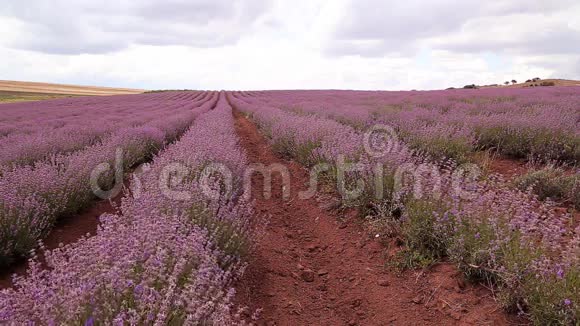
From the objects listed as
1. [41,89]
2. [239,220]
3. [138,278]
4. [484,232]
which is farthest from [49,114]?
[41,89]

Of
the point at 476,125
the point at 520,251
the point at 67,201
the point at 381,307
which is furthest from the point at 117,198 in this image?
the point at 476,125

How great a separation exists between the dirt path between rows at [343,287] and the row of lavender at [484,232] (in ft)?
0.71

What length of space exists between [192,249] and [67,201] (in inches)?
125

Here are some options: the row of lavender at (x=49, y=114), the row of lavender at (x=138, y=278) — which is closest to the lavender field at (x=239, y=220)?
the row of lavender at (x=138, y=278)

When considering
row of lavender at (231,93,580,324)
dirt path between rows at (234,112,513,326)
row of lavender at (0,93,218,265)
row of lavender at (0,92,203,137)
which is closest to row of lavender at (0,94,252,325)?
dirt path between rows at (234,112,513,326)

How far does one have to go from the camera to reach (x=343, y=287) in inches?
138

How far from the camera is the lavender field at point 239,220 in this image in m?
1.98

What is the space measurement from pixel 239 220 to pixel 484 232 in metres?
2.04

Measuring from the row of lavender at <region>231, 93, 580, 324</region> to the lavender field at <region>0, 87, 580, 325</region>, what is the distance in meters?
0.01

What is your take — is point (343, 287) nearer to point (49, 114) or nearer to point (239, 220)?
point (239, 220)

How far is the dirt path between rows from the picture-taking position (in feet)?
9.46

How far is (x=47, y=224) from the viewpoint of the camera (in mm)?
4242

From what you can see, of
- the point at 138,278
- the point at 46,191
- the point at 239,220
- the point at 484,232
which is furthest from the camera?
the point at 46,191

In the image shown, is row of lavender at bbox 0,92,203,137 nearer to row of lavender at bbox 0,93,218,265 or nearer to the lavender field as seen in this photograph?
the lavender field
